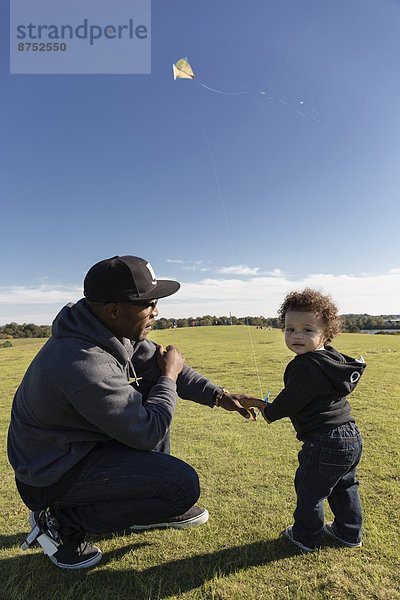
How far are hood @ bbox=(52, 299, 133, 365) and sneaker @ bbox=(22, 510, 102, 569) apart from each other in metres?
1.03

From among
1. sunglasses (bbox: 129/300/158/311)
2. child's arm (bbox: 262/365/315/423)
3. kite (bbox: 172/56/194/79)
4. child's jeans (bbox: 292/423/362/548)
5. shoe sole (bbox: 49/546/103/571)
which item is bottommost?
shoe sole (bbox: 49/546/103/571)

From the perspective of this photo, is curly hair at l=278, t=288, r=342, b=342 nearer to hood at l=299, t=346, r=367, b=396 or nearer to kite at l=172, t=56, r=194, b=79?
hood at l=299, t=346, r=367, b=396

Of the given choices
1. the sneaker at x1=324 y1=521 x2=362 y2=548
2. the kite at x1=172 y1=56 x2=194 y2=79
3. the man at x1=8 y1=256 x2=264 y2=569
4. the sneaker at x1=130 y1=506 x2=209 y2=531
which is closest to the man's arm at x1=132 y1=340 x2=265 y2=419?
the man at x1=8 y1=256 x2=264 y2=569

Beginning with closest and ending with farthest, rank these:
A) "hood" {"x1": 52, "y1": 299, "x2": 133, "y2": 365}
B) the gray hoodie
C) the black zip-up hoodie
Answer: the gray hoodie, "hood" {"x1": 52, "y1": 299, "x2": 133, "y2": 365}, the black zip-up hoodie

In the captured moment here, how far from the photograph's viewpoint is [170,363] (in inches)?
101

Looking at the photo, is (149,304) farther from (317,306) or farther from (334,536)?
(334,536)

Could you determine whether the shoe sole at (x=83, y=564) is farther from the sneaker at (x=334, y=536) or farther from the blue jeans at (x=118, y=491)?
the sneaker at (x=334, y=536)

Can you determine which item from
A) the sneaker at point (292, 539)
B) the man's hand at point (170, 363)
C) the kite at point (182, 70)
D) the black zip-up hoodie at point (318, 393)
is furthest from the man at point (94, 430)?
the kite at point (182, 70)

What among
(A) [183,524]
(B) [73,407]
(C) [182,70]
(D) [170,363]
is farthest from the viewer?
(C) [182,70]

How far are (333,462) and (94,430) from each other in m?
1.43

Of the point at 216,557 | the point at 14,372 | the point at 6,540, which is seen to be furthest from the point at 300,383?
the point at 14,372

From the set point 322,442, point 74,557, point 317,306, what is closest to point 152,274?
point 317,306

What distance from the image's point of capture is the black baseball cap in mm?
2104

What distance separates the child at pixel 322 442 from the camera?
220 centimetres
